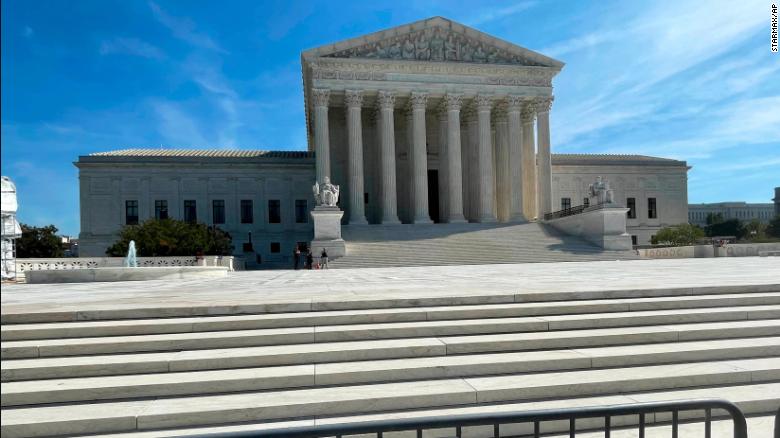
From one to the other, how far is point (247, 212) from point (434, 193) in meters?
19.0

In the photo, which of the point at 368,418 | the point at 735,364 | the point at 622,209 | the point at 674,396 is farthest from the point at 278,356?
the point at 622,209

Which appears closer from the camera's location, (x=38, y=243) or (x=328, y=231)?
(x=328, y=231)

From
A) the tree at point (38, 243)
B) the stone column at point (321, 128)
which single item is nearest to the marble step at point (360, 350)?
the stone column at point (321, 128)

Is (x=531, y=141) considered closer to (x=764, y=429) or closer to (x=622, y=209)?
(x=622, y=209)

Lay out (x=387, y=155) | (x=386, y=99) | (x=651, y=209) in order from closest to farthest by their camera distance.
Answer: (x=386, y=99), (x=387, y=155), (x=651, y=209)

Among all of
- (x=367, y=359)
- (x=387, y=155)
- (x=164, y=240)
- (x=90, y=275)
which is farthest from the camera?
(x=387, y=155)

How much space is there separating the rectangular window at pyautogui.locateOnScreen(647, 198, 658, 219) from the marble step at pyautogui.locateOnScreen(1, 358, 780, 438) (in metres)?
60.8

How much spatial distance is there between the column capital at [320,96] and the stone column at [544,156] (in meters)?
18.5

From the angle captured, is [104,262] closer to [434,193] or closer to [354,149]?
[354,149]

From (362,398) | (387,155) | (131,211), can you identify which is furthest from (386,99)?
(362,398)

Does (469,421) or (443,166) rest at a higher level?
(443,166)

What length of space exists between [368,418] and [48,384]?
143 inches

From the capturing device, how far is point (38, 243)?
42125 mm

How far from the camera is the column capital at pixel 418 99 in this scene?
4291 cm
